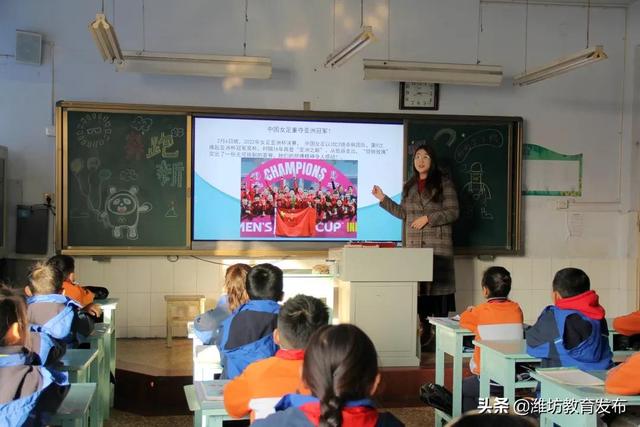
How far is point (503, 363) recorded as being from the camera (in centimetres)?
317

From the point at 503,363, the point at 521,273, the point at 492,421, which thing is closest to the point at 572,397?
the point at 503,363

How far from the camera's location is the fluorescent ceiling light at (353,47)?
4.50 m

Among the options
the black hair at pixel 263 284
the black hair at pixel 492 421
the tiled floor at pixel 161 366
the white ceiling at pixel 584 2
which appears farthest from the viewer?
the white ceiling at pixel 584 2

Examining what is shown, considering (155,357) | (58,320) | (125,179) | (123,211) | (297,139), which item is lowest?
(155,357)

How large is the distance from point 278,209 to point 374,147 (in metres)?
1.02

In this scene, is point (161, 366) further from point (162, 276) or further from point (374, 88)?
point (374, 88)

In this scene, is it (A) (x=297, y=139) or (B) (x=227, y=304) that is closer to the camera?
(B) (x=227, y=304)

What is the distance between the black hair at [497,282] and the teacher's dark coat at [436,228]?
1.88 metres

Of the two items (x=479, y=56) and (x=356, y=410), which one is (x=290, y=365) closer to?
(x=356, y=410)

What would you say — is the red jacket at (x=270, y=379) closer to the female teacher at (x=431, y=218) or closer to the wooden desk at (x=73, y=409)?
the wooden desk at (x=73, y=409)

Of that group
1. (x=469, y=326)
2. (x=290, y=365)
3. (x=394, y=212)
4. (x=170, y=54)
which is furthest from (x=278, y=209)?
(x=290, y=365)

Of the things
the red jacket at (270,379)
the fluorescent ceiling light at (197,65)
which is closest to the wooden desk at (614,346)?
the red jacket at (270,379)

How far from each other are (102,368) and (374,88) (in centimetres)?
341

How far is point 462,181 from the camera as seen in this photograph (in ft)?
20.6
